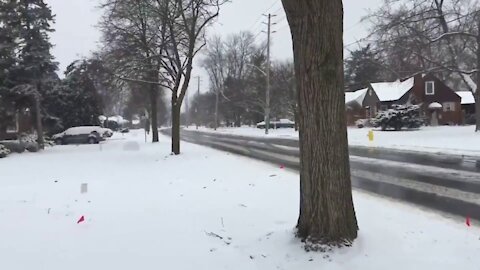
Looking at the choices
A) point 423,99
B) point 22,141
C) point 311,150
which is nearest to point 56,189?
point 311,150

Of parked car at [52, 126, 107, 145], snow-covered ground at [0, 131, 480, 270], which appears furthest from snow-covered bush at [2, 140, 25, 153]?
snow-covered ground at [0, 131, 480, 270]

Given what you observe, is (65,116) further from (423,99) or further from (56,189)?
(423,99)

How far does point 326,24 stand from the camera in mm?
5059

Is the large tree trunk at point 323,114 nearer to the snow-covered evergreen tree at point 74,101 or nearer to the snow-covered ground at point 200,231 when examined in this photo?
the snow-covered ground at point 200,231

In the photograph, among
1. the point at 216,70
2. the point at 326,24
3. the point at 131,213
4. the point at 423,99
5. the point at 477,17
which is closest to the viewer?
the point at 326,24

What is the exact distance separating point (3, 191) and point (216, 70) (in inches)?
3059

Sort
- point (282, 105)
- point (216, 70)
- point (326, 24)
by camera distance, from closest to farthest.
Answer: point (326, 24)
point (282, 105)
point (216, 70)

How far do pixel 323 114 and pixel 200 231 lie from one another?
247cm

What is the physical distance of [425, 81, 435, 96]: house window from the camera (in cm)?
5609

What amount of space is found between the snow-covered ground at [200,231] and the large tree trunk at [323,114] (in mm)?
369

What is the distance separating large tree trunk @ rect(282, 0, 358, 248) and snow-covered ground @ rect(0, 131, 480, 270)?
37 centimetres

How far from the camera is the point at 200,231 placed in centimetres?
630

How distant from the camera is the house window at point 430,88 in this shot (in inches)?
2208

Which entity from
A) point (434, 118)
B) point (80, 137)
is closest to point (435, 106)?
point (434, 118)
